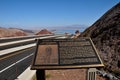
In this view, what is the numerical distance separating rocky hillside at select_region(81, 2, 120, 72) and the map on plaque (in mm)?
4325

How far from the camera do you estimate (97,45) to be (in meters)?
14.1

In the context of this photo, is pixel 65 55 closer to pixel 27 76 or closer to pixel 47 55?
pixel 47 55

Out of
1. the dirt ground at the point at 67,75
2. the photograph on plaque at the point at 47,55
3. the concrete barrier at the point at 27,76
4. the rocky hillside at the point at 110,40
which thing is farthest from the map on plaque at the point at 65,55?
the rocky hillside at the point at 110,40

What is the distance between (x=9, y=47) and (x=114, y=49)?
1350 centimetres

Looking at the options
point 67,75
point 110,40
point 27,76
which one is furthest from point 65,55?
point 110,40

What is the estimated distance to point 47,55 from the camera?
6.94 metres

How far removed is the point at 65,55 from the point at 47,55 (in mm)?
574

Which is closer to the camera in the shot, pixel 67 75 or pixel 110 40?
pixel 67 75

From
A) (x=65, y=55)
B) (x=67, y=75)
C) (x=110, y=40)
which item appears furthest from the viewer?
(x=110, y=40)

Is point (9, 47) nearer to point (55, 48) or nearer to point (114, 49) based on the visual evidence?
point (114, 49)

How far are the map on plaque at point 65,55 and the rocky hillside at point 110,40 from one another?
4325mm

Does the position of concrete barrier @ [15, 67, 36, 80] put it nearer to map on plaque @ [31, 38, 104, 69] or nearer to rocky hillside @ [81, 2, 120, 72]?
map on plaque @ [31, 38, 104, 69]

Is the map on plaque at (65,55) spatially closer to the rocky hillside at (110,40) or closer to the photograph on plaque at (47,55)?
the photograph on plaque at (47,55)

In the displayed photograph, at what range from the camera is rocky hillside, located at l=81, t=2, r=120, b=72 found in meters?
11.7
